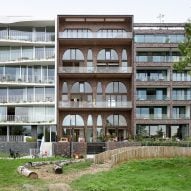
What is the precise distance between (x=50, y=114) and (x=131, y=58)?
1326 cm

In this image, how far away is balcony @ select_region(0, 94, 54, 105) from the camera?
63.3 metres

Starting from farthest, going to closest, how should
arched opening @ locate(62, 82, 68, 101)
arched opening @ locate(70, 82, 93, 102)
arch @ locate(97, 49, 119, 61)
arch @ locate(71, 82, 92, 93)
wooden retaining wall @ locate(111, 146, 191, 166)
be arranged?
arch @ locate(97, 49, 119, 61)
arch @ locate(71, 82, 92, 93)
arched opening @ locate(70, 82, 93, 102)
arched opening @ locate(62, 82, 68, 101)
wooden retaining wall @ locate(111, 146, 191, 166)

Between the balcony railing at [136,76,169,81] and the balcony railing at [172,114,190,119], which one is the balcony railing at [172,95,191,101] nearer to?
the balcony railing at [172,114,190,119]

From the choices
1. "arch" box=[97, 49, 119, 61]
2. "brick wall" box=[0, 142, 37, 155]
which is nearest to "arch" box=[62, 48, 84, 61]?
"arch" box=[97, 49, 119, 61]

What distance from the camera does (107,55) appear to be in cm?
6831

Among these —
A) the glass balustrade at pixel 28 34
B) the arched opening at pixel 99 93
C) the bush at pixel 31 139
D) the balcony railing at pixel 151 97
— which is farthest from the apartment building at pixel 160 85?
the bush at pixel 31 139

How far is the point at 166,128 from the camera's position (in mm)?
65938

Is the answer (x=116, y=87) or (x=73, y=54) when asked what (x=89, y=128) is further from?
(x=73, y=54)

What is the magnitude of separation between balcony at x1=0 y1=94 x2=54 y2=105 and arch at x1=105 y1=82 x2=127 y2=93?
8.14 meters

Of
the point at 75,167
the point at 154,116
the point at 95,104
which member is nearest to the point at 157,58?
the point at 154,116

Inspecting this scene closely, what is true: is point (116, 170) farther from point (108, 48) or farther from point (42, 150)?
point (108, 48)

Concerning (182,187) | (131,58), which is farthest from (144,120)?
(182,187)

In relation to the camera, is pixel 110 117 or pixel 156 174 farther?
pixel 110 117

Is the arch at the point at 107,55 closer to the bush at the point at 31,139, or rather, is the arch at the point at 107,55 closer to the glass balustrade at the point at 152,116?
the glass balustrade at the point at 152,116
